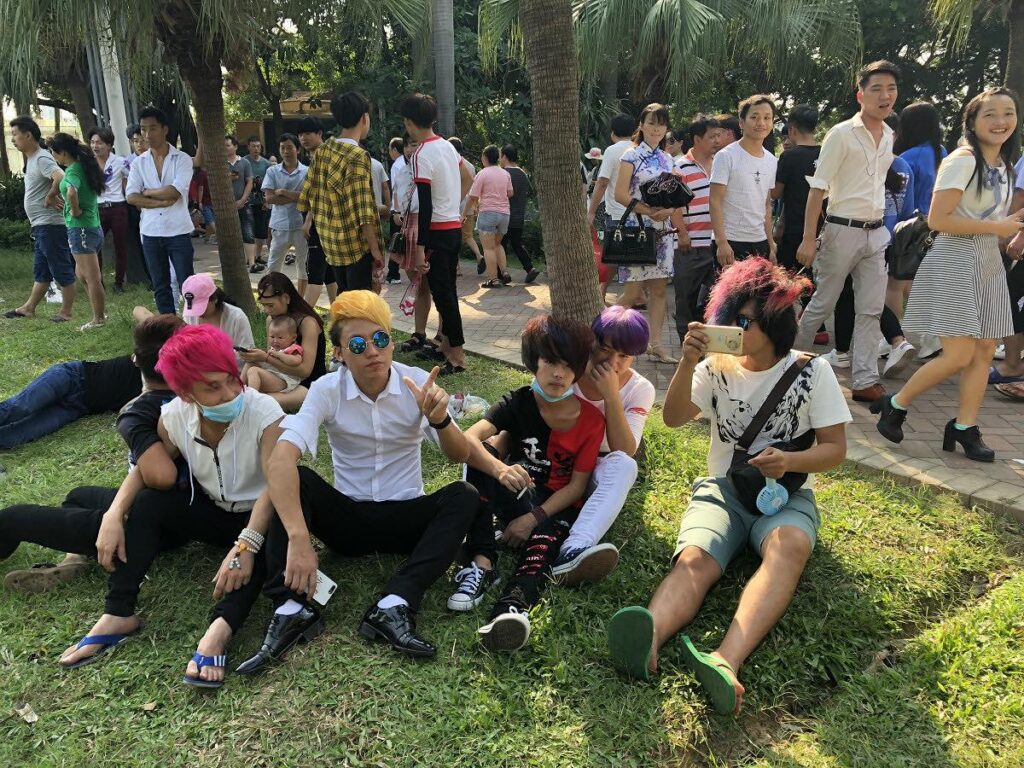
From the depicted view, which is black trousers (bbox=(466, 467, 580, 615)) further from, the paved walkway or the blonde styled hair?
the paved walkway

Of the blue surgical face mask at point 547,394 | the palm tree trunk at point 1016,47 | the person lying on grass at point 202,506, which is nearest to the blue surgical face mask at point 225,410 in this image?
the person lying on grass at point 202,506

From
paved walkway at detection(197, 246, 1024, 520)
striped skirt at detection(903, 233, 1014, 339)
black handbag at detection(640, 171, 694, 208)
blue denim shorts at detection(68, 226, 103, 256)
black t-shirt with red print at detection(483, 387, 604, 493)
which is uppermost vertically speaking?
black handbag at detection(640, 171, 694, 208)

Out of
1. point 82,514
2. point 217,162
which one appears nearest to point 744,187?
point 82,514

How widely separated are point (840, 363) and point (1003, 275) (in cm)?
175

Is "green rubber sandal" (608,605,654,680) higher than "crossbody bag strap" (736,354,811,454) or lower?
lower

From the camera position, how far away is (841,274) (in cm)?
498

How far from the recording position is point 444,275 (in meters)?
5.74

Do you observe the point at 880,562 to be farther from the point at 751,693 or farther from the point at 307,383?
the point at 307,383

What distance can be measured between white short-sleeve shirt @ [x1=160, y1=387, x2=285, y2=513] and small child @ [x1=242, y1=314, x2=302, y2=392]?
4.63ft

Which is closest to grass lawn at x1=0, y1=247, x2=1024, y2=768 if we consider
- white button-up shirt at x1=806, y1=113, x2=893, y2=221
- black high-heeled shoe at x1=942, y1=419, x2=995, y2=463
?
black high-heeled shoe at x1=942, y1=419, x2=995, y2=463

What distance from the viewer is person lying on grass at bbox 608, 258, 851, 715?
8.44 feet

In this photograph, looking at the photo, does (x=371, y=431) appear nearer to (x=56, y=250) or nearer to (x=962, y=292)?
(x=962, y=292)

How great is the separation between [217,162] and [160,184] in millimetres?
602

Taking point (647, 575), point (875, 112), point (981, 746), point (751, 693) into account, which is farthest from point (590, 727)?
point (875, 112)
